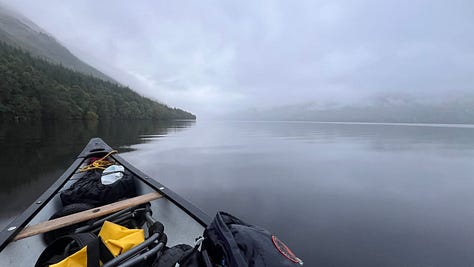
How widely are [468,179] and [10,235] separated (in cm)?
1270

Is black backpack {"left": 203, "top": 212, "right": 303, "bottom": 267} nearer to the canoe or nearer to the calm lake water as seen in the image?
the canoe

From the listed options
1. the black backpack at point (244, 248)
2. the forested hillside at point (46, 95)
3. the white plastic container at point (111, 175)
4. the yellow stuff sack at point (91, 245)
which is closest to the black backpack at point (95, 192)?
the white plastic container at point (111, 175)

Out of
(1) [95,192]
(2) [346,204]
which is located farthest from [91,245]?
(2) [346,204]

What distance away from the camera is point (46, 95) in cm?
4347

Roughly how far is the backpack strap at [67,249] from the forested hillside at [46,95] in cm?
5151

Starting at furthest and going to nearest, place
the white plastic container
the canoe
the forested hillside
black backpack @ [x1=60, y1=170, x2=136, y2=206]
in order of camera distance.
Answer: the forested hillside, the white plastic container, black backpack @ [x1=60, y1=170, x2=136, y2=206], the canoe

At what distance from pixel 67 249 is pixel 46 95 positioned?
5776 cm

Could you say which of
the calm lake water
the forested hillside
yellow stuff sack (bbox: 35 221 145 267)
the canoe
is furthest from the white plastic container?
the forested hillside

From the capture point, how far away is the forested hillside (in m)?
38.1

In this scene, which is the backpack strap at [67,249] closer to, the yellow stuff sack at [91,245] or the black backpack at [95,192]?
the yellow stuff sack at [91,245]

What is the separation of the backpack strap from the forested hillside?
5151cm

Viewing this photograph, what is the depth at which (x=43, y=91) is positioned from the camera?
143 ft

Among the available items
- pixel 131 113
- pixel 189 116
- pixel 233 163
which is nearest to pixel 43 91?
pixel 131 113

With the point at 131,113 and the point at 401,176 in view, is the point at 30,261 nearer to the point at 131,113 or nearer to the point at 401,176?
the point at 401,176
